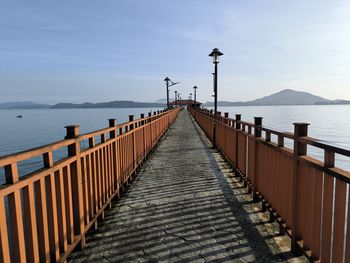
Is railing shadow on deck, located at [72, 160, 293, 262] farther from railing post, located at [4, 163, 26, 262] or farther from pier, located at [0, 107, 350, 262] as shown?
railing post, located at [4, 163, 26, 262]

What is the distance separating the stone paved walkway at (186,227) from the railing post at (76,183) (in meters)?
0.33

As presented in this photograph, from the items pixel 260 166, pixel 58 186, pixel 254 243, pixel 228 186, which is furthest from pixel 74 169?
pixel 228 186

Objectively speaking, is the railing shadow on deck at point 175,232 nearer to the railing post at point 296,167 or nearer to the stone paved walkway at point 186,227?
the stone paved walkway at point 186,227

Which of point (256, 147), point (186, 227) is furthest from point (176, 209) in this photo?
point (256, 147)

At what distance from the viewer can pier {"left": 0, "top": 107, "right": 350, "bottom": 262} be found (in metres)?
2.57

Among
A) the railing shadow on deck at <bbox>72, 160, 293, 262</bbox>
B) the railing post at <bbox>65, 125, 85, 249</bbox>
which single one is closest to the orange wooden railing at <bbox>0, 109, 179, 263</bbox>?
the railing post at <bbox>65, 125, 85, 249</bbox>

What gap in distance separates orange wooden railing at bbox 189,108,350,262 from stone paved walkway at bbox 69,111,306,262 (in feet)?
1.27

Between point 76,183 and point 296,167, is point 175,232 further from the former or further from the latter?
→ point 296,167

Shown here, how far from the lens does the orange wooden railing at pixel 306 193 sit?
2521mm

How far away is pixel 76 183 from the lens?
3.58 meters

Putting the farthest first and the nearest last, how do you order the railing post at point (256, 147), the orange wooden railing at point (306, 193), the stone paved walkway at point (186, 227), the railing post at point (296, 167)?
the railing post at point (256, 147)
the stone paved walkway at point (186, 227)
the railing post at point (296, 167)
the orange wooden railing at point (306, 193)

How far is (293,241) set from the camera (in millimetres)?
3447

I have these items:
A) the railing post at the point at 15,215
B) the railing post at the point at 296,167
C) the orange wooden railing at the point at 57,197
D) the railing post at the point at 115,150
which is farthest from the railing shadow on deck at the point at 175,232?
the railing post at the point at 15,215

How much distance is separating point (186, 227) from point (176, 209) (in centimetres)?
74
